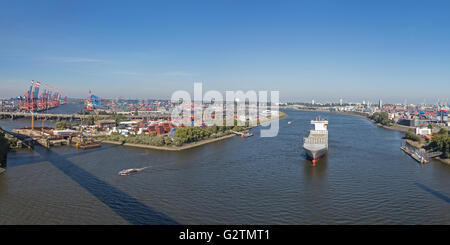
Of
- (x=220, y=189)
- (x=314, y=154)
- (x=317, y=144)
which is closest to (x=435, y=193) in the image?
(x=314, y=154)

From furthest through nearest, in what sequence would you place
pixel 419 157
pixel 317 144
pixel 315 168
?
pixel 317 144 → pixel 419 157 → pixel 315 168

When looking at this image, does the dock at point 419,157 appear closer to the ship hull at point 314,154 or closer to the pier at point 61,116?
the ship hull at point 314,154

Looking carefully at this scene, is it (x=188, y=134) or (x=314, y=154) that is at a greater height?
(x=188, y=134)

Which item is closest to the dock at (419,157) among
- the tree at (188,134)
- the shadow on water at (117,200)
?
the tree at (188,134)

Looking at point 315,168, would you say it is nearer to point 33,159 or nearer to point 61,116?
point 33,159

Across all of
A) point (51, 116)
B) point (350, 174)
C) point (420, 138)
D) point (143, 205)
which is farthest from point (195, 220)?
point (51, 116)

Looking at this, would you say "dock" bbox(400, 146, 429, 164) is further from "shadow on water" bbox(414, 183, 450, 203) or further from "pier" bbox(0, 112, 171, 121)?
"pier" bbox(0, 112, 171, 121)
